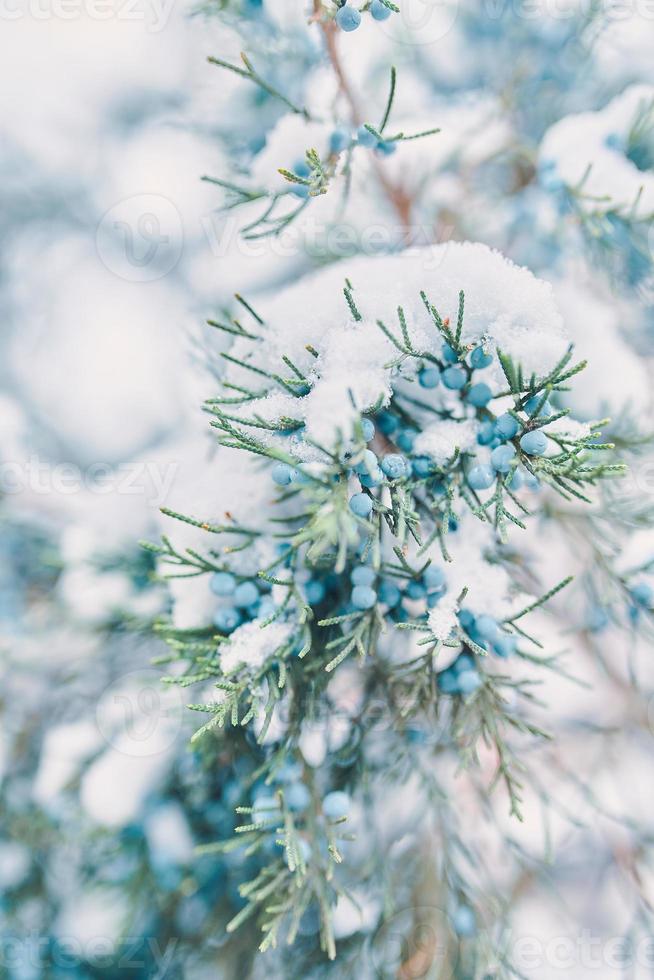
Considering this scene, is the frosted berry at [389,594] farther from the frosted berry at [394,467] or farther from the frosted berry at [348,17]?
the frosted berry at [348,17]

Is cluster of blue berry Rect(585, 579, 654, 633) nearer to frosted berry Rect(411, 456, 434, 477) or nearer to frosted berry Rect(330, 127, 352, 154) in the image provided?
frosted berry Rect(411, 456, 434, 477)

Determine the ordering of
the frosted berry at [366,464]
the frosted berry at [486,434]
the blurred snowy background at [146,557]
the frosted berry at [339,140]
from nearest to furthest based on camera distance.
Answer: the frosted berry at [366,464]
the frosted berry at [486,434]
the frosted berry at [339,140]
the blurred snowy background at [146,557]

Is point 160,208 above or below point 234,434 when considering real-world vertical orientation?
above

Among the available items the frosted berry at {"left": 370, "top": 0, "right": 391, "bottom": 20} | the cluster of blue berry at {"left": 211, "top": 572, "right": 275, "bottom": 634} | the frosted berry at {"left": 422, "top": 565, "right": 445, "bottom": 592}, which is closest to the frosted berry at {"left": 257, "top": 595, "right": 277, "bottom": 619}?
the cluster of blue berry at {"left": 211, "top": 572, "right": 275, "bottom": 634}

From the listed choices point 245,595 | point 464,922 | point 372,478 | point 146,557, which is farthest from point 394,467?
point 464,922

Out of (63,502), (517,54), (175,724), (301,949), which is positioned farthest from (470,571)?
(517,54)

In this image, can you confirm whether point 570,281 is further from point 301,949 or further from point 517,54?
point 301,949

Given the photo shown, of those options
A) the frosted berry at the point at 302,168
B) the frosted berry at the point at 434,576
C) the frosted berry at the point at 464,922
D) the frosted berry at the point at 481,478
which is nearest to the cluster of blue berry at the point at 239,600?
the frosted berry at the point at 434,576
